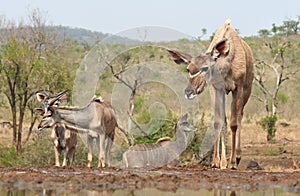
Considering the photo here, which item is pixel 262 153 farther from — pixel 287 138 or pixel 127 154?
pixel 127 154

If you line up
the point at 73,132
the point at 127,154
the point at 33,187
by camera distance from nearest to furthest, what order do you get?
the point at 33,187, the point at 127,154, the point at 73,132

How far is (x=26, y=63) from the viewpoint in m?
25.6

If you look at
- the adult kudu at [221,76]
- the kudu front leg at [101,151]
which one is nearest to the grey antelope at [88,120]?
the kudu front leg at [101,151]

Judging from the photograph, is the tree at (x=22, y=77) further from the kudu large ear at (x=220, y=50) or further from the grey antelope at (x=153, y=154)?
the kudu large ear at (x=220, y=50)

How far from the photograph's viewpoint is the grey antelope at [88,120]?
1695 centimetres

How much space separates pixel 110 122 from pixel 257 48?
54.9m

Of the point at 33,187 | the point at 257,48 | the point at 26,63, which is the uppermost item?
the point at 257,48

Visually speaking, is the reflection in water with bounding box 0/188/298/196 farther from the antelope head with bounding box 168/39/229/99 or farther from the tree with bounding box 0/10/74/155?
the tree with bounding box 0/10/74/155

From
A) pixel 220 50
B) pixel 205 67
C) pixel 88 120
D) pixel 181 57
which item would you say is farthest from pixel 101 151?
pixel 220 50

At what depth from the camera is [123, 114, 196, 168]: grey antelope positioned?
16.5 metres

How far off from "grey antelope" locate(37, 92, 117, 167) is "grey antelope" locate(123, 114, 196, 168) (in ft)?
3.63

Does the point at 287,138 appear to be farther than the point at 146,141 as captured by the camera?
Yes

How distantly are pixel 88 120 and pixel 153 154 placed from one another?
1.87m

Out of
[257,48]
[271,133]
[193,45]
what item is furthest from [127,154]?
[257,48]
